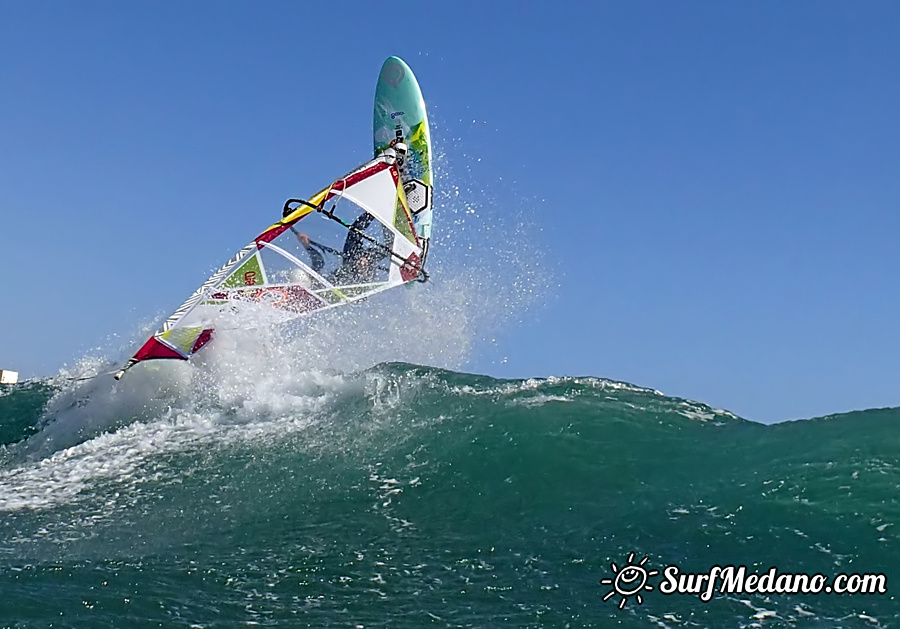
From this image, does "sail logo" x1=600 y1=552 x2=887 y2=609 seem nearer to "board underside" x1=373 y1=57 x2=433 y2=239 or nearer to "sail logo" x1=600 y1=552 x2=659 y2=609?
"sail logo" x1=600 y1=552 x2=659 y2=609

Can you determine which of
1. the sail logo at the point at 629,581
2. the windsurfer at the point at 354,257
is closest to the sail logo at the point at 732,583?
the sail logo at the point at 629,581

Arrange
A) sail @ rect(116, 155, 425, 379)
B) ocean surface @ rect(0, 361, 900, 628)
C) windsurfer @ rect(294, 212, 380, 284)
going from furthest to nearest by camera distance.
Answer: windsurfer @ rect(294, 212, 380, 284), sail @ rect(116, 155, 425, 379), ocean surface @ rect(0, 361, 900, 628)

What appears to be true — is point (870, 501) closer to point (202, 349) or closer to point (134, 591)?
point (134, 591)

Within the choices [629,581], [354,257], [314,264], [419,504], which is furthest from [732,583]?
[354,257]

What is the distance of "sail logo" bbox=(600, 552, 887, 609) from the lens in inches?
181

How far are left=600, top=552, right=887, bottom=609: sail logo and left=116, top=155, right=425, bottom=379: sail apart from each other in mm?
5704

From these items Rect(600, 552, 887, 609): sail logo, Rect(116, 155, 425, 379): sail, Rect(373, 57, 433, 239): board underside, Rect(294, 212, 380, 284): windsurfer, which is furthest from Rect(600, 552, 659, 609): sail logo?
Rect(373, 57, 433, 239): board underside

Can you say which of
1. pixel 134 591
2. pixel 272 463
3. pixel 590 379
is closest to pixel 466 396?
pixel 590 379

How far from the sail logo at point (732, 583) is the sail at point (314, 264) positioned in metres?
5.70

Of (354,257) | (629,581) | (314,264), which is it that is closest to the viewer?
(629,581)

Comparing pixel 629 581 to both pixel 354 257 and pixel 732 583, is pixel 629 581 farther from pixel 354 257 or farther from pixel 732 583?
pixel 354 257

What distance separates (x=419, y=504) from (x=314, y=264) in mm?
4280

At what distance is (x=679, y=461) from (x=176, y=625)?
14.4 feet

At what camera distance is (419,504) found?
628cm
